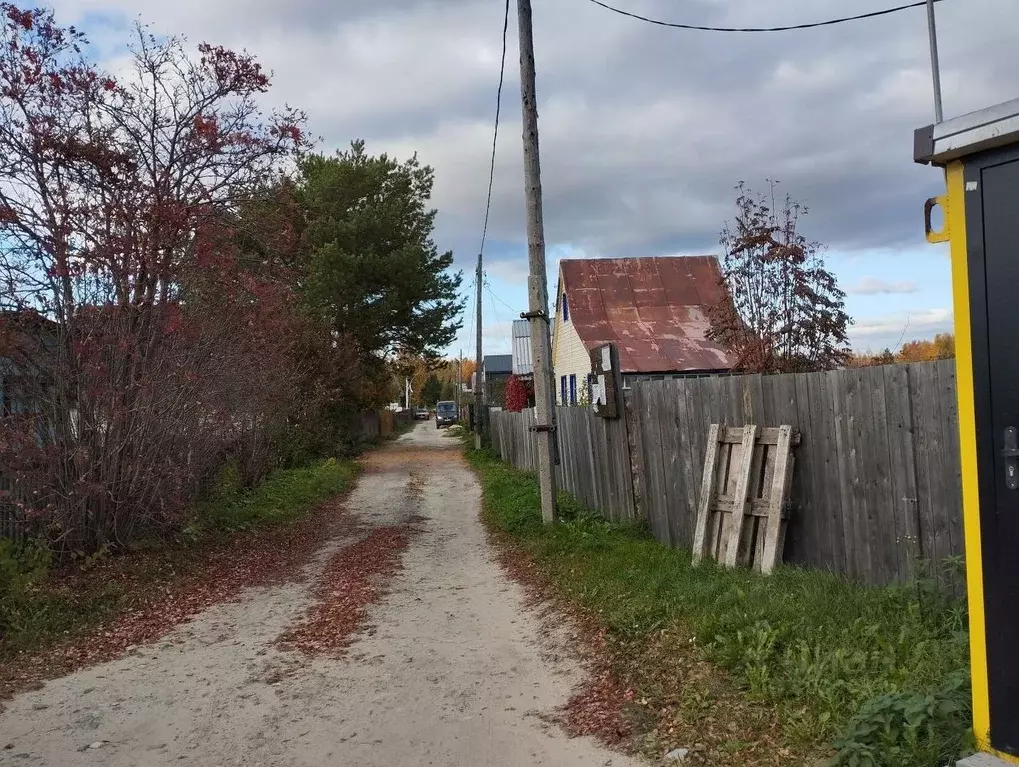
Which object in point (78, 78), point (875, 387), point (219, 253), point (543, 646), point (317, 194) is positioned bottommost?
point (543, 646)

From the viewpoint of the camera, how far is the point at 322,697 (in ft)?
17.8

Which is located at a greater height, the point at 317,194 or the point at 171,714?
the point at 317,194

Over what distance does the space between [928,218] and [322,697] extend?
438 cm

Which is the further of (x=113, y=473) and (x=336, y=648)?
(x=113, y=473)

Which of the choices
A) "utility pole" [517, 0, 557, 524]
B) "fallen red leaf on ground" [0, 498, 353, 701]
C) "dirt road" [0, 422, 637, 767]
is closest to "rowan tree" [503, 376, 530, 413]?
"fallen red leaf on ground" [0, 498, 353, 701]

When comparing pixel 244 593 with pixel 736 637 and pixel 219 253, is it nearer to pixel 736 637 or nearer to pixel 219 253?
pixel 219 253

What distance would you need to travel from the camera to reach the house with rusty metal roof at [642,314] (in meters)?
23.7

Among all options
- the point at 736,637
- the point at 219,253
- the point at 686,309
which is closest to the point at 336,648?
the point at 736,637

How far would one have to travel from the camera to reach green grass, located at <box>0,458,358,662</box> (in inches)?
268

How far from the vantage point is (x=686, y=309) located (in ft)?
86.6

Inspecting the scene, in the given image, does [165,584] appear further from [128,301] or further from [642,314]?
[642,314]

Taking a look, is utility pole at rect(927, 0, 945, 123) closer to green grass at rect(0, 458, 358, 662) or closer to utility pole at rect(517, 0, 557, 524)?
green grass at rect(0, 458, 358, 662)

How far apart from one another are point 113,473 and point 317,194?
887 inches

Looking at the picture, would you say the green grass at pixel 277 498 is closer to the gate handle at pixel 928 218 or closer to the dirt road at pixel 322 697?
the dirt road at pixel 322 697
